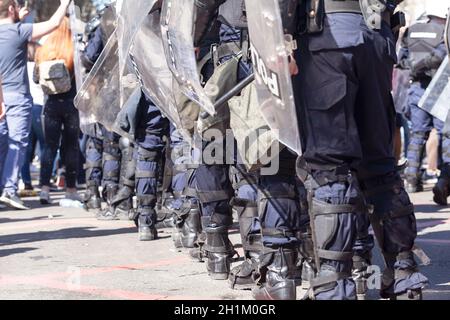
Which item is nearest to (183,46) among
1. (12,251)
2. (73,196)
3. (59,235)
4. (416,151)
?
(12,251)

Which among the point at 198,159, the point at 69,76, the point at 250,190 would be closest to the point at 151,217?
the point at 198,159

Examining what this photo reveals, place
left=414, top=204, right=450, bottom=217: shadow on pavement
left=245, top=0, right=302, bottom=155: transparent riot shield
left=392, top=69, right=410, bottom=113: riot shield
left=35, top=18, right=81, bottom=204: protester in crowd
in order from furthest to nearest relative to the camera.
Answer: left=392, top=69, right=410, bottom=113: riot shield, left=35, top=18, right=81, bottom=204: protester in crowd, left=414, top=204, right=450, bottom=217: shadow on pavement, left=245, top=0, right=302, bottom=155: transparent riot shield

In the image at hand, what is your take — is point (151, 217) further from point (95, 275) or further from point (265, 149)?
point (265, 149)

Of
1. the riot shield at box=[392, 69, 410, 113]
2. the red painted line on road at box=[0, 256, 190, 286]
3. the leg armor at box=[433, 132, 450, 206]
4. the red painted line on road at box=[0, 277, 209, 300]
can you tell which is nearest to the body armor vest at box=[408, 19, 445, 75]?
the leg armor at box=[433, 132, 450, 206]

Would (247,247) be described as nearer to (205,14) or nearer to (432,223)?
(205,14)

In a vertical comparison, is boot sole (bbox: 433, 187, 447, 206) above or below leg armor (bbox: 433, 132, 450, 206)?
below

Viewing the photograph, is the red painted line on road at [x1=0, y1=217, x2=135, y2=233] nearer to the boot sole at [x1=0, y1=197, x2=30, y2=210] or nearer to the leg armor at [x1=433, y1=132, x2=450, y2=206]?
the boot sole at [x1=0, y1=197, x2=30, y2=210]

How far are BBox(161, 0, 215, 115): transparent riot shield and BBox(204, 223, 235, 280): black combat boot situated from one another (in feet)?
3.88

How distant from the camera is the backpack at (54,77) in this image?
36.9 feet

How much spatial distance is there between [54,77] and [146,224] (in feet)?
12.6

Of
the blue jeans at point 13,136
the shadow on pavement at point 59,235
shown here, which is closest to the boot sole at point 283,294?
the shadow on pavement at point 59,235

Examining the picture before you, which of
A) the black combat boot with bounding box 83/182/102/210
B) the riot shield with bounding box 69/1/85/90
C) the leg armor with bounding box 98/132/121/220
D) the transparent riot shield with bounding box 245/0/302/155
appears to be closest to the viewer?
the transparent riot shield with bounding box 245/0/302/155

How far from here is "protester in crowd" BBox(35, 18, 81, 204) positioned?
452 inches

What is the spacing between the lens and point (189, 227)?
7262 mm
